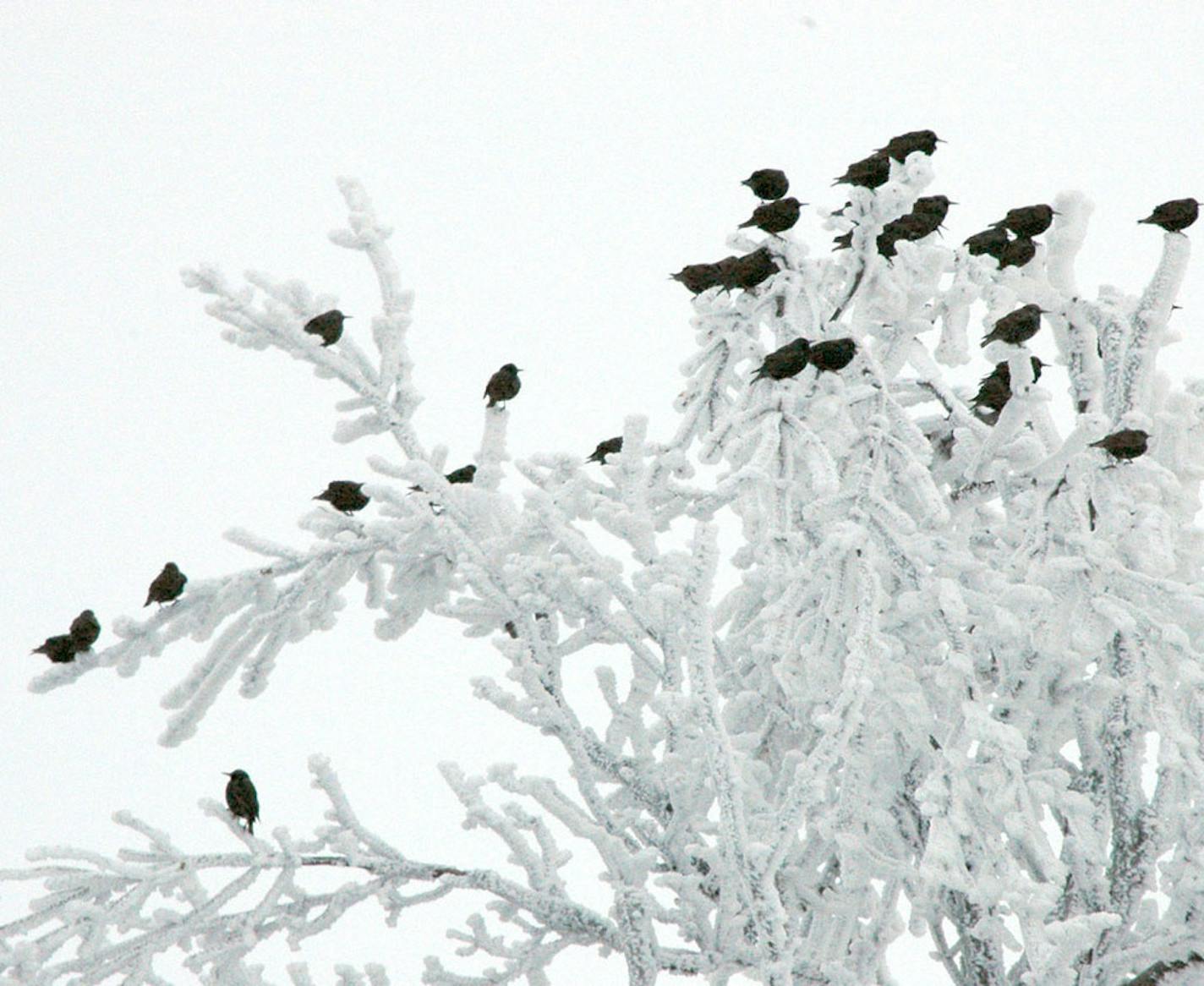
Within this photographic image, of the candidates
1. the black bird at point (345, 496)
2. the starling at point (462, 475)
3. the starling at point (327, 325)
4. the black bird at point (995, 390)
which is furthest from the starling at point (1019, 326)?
the starling at point (327, 325)

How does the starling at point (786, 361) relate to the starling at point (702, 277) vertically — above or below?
below

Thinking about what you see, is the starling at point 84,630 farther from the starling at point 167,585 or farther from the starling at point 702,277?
the starling at point 702,277

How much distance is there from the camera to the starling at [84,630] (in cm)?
390

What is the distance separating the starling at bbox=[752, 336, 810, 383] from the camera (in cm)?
374

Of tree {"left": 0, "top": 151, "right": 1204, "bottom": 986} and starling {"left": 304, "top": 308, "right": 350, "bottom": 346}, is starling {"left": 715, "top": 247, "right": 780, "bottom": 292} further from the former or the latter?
starling {"left": 304, "top": 308, "right": 350, "bottom": 346}

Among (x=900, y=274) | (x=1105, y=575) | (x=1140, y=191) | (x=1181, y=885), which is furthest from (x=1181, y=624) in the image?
(x=1140, y=191)

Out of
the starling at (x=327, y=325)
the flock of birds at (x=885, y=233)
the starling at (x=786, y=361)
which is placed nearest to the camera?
the starling at (x=786, y=361)

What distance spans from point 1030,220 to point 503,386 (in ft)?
4.84

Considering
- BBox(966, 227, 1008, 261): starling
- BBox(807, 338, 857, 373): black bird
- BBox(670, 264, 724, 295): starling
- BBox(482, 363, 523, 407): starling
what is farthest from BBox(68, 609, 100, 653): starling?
BBox(966, 227, 1008, 261): starling

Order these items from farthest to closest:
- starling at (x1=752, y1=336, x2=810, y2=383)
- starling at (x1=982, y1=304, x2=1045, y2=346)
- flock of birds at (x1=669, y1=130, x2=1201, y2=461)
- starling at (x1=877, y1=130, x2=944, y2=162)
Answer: starling at (x1=877, y1=130, x2=944, y2=162), flock of birds at (x1=669, y1=130, x2=1201, y2=461), starling at (x1=752, y1=336, x2=810, y2=383), starling at (x1=982, y1=304, x2=1045, y2=346)

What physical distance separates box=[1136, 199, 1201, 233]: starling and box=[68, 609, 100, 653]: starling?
287 centimetres

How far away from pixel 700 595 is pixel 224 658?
55.7 inches

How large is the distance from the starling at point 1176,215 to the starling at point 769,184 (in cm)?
94

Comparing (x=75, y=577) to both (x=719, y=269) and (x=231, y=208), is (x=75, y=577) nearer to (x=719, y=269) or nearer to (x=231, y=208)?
(x=719, y=269)
